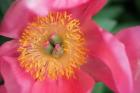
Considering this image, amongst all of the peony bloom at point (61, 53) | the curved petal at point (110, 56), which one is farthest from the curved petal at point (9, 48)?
the curved petal at point (110, 56)

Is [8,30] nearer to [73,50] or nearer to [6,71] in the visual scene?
[6,71]

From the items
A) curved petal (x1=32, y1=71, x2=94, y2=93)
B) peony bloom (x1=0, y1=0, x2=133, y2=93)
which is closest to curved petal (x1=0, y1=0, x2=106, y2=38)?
peony bloom (x1=0, y1=0, x2=133, y2=93)

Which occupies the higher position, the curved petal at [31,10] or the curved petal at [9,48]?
the curved petal at [31,10]

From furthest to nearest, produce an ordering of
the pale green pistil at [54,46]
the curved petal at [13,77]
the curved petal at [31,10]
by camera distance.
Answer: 1. the pale green pistil at [54,46]
2. the curved petal at [13,77]
3. the curved petal at [31,10]

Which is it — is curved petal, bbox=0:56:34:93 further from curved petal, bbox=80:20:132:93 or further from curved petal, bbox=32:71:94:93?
curved petal, bbox=80:20:132:93

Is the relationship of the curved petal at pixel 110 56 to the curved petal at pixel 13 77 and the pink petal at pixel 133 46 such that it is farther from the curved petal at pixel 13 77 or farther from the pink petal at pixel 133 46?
the curved petal at pixel 13 77

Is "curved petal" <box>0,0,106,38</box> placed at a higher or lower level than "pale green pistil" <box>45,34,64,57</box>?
higher
